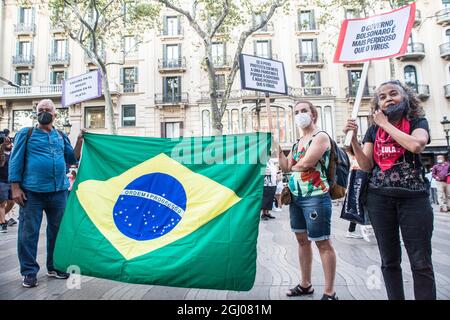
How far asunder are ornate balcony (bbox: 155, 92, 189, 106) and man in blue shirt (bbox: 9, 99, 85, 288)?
25.3 m

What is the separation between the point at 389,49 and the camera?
124 inches

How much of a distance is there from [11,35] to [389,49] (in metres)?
35.8

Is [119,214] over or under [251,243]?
over

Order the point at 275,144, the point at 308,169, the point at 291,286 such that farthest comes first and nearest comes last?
the point at 291,286 → the point at 275,144 → the point at 308,169

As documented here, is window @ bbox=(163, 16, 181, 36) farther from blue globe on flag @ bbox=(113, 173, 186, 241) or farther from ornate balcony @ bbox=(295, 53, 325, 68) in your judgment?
blue globe on flag @ bbox=(113, 173, 186, 241)

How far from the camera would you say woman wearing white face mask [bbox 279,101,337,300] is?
299 centimetres

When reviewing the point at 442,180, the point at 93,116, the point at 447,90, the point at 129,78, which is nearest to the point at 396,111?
the point at 442,180

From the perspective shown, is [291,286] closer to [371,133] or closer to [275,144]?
[275,144]

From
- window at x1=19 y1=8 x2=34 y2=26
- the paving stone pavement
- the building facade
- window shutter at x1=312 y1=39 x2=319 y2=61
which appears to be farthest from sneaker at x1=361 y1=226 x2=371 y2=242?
window at x1=19 y1=8 x2=34 y2=26

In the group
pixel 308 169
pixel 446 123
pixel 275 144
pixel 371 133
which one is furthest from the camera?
pixel 446 123

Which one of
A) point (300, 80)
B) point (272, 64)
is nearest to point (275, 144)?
point (272, 64)

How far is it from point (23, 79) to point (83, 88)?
30.7 m

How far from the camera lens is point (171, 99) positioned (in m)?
29.5

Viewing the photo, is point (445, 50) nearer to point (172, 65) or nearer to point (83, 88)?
point (172, 65)
